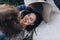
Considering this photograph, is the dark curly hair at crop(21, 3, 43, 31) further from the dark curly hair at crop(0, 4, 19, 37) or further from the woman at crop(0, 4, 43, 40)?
the dark curly hair at crop(0, 4, 19, 37)

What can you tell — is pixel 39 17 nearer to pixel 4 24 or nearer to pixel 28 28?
pixel 28 28

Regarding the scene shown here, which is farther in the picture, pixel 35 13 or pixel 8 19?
pixel 35 13

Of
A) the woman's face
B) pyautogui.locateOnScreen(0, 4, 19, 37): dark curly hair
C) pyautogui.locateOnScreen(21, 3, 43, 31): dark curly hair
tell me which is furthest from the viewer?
pyautogui.locateOnScreen(21, 3, 43, 31): dark curly hair

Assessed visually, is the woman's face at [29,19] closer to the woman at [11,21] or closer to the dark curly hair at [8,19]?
the woman at [11,21]

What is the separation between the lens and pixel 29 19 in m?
2.17

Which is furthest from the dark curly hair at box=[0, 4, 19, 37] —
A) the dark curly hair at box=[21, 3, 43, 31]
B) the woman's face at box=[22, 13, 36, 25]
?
the dark curly hair at box=[21, 3, 43, 31]

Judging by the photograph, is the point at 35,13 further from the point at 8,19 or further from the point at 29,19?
the point at 8,19

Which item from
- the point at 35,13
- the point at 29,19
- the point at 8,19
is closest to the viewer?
the point at 8,19

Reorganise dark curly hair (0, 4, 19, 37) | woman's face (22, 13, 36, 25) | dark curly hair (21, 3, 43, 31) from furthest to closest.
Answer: dark curly hair (21, 3, 43, 31), woman's face (22, 13, 36, 25), dark curly hair (0, 4, 19, 37)

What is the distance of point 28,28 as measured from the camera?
7.61 feet

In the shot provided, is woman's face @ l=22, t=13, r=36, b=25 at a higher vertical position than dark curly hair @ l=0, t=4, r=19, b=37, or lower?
lower

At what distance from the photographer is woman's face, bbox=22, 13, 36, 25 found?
7.03ft

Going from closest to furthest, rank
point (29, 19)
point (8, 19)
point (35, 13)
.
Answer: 1. point (8, 19)
2. point (29, 19)
3. point (35, 13)

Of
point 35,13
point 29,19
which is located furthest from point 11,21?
point 35,13
